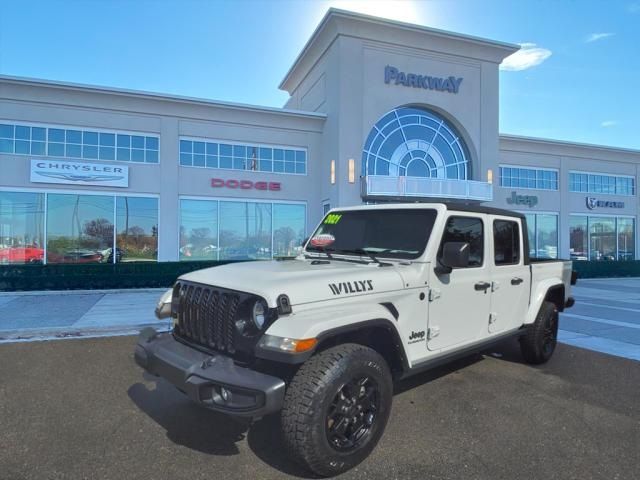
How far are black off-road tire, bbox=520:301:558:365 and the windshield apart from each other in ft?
7.66

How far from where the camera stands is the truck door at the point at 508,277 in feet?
14.8

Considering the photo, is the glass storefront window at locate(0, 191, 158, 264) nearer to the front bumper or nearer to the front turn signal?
the front bumper

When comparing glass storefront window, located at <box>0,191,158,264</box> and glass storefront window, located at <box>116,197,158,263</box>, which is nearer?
glass storefront window, located at <box>0,191,158,264</box>

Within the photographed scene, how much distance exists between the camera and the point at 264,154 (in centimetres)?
1877

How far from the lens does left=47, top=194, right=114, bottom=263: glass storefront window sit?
16047mm

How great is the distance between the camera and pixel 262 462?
Answer: 3.01 metres

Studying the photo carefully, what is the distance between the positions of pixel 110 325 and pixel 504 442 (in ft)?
22.4

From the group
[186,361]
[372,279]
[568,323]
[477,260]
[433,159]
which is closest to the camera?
[186,361]

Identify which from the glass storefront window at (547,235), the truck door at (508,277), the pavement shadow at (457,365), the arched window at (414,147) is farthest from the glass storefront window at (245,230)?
the glass storefront window at (547,235)

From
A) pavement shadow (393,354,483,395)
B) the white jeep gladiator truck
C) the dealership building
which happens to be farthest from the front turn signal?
the dealership building

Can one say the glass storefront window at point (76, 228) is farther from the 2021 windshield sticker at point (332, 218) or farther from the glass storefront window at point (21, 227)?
the 2021 windshield sticker at point (332, 218)

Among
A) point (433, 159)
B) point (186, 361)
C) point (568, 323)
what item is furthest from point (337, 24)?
point (186, 361)

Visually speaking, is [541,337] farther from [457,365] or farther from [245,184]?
[245,184]

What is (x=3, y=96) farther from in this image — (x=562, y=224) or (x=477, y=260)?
(x=562, y=224)
